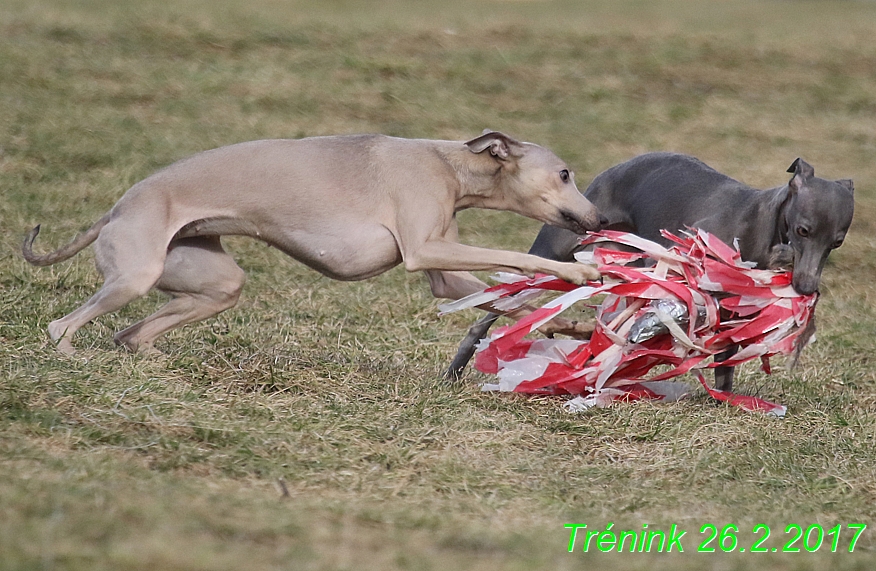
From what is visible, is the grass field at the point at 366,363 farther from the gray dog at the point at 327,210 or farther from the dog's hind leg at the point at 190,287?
the gray dog at the point at 327,210

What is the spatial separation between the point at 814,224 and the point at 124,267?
3258mm

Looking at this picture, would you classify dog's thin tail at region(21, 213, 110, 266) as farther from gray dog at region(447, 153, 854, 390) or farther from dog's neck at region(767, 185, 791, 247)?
dog's neck at region(767, 185, 791, 247)

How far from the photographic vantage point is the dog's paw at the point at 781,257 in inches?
228

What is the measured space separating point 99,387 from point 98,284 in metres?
2.52

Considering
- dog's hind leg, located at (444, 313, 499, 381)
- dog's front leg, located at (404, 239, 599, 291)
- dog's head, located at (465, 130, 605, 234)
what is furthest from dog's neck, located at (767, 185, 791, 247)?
dog's hind leg, located at (444, 313, 499, 381)

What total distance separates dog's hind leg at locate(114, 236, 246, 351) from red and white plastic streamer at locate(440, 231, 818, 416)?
1.15 m

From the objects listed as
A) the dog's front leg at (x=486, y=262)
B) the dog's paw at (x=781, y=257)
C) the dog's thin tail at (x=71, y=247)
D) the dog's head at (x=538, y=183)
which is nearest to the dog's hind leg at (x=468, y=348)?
the dog's head at (x=538, y=183)

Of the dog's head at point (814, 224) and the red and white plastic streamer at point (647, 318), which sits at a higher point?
the dog's head at point (814, 224)

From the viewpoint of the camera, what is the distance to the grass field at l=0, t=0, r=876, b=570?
392 cm

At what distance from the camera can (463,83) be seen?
14.0m

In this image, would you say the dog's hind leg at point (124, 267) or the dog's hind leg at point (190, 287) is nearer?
the dog's hind leg at point (124, 267)

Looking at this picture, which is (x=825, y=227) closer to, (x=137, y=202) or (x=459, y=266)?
(x=459, y=266)

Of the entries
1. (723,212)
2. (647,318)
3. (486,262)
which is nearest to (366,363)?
(486,262)

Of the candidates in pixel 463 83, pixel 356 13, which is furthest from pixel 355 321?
A: pixel 356 13
